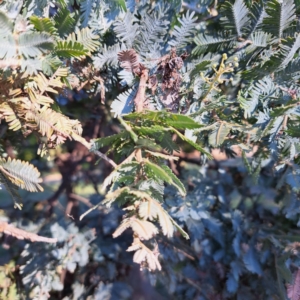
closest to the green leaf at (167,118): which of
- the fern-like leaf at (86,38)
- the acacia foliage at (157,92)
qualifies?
the acacia foliage at (157,92)

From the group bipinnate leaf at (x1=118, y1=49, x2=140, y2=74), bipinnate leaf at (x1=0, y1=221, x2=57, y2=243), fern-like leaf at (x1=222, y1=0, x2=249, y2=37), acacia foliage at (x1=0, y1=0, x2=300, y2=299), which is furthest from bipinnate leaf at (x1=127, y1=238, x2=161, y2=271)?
fern-like leaf at (x1=222, y1=0, x2=249, y2=37)

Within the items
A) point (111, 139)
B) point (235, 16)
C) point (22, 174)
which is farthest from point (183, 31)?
point (22, 174)

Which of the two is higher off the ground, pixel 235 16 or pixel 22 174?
pixel 235 16

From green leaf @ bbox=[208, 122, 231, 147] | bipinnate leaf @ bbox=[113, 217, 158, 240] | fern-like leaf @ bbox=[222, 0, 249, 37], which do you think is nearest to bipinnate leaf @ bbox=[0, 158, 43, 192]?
bipinnate leaf @ bbox=[113, 217, 158, 240]

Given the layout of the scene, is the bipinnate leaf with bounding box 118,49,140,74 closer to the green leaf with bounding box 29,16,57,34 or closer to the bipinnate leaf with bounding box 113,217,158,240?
the green leaf with bounding box 29,16,57,34

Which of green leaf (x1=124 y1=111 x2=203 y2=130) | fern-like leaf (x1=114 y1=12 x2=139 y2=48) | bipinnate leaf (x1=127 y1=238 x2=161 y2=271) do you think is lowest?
bipinnate leaf (x1=127 y1=238 x2=161 y2=271)

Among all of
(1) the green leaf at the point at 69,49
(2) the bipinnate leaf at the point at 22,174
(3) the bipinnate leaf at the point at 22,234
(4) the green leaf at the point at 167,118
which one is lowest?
(3) the bipinnate leaf at the point at 22,234

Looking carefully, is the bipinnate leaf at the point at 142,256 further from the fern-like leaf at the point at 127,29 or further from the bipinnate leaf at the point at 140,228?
the fern-like leaf at the point at 127,29

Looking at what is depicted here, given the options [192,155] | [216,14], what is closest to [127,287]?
[192,155]

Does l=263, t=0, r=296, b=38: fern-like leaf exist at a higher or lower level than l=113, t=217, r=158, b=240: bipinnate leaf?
higher

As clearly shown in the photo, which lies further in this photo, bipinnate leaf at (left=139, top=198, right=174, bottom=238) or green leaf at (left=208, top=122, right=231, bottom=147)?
green leaf at (left=208, top=122, right=231, bottom=147)

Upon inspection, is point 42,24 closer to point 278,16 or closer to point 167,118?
point 167,118

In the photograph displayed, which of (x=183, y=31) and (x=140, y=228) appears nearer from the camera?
(x=140, y=228)

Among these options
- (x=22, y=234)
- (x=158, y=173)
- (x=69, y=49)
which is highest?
(x=69, y=49)
